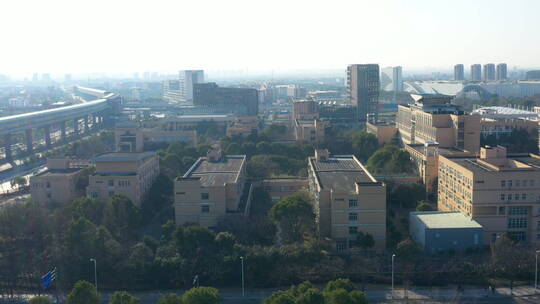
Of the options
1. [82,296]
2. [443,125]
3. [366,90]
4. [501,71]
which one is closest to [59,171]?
[82,296]

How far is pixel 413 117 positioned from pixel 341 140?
149 inches

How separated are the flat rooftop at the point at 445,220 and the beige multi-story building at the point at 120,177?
815cm

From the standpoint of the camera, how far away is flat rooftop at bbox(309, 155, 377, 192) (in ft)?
47.5

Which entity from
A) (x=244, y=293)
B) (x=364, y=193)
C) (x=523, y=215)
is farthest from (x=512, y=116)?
(x=244, y=293)

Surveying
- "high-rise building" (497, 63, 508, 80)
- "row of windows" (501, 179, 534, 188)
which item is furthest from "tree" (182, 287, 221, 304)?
"high-rise building" (497, 63, 508, 80)

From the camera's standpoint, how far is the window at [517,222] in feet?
45.5

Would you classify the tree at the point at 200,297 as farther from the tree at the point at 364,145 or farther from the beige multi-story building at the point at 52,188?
the tree at the point at 364,145

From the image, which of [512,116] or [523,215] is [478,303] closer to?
[523,215]

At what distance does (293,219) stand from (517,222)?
564 centimetres

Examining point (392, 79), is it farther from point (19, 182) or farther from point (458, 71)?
point (19, 182)

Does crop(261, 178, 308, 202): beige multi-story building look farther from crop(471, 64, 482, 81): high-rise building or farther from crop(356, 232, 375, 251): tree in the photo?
crop(471, 64, 482, 81): high-rise building

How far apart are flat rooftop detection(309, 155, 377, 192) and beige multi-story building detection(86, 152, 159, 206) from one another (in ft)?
17.7

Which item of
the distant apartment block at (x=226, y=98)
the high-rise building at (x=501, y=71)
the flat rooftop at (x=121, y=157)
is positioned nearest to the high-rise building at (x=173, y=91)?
the distant apartment block at (x=226, y=98)

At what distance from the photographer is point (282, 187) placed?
18734 mm
